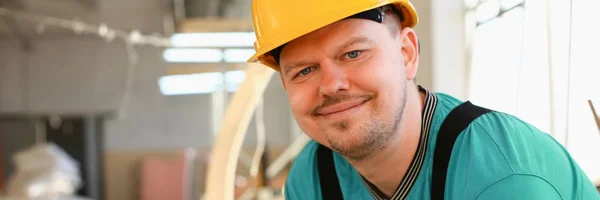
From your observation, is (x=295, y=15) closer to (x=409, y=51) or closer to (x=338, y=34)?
(x=338, y=34)

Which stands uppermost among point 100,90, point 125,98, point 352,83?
point 100,90

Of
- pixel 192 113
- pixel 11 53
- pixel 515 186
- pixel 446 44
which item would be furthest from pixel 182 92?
pixel 515 186

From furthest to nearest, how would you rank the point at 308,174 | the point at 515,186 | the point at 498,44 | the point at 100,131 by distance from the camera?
the point at 100,131 < the point at 498,44 < the point at 308,174 < the point at 515,186

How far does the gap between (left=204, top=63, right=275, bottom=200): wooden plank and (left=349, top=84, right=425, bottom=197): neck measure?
0.64 meters

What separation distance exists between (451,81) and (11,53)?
23.8ft

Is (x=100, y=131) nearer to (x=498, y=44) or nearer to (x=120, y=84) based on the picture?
(x=120, y=84)

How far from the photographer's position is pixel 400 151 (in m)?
1.28

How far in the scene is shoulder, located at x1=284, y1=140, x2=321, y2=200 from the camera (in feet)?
4.89

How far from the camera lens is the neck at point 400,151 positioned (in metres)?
1.25

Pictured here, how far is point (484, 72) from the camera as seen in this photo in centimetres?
199

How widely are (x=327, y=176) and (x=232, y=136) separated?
512mm

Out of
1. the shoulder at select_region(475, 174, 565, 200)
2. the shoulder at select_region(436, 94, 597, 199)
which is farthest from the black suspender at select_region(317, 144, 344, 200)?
the shoulder at select_region(475, 174, 565, 200)

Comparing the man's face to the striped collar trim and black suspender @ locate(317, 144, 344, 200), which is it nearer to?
the striped collar trim

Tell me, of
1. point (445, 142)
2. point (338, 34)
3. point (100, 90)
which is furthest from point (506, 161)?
point (100, 90)
